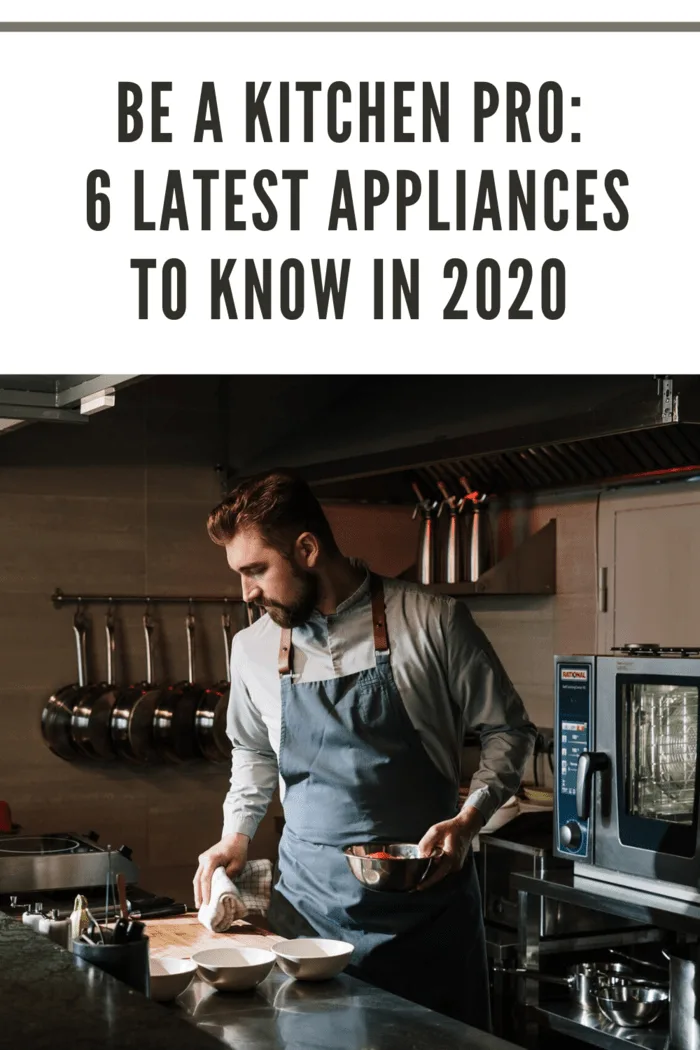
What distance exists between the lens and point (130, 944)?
163 centimetres

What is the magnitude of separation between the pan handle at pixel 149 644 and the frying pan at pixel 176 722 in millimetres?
95

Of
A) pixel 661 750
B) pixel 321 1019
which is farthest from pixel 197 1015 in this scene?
pixel 661 750

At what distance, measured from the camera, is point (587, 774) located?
2.83 meters

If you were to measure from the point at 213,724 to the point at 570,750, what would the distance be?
68.1 inches

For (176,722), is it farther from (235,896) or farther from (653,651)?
(235,896)

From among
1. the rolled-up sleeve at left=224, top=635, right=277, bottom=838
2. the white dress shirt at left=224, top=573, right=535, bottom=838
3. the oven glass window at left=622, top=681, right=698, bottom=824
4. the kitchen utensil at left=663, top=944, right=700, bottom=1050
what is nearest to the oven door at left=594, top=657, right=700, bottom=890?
the oven glass window at left=622, top=681, right=698, bottom=824

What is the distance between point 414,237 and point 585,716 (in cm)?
165

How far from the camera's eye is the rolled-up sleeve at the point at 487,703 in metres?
2.39

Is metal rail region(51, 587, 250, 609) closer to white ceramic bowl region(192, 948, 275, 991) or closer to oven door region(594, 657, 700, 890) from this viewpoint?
oven door region(594, 657, 700, 890)

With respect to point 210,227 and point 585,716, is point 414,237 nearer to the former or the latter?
point 210,227

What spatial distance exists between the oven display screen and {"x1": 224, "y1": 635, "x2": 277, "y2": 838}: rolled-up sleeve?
2.34 ft

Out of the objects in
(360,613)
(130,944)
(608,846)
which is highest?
(360,613)

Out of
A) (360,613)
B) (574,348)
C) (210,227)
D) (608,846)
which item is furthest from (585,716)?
(210,227)

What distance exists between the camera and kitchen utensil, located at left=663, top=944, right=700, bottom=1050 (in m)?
2.51
